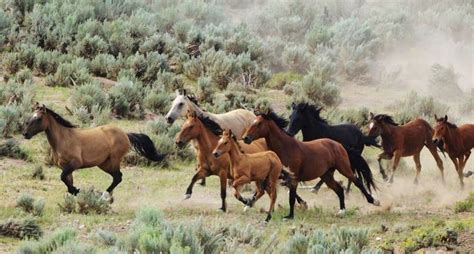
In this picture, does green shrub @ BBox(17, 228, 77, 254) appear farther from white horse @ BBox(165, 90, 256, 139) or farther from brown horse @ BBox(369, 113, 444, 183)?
brown horse @ BBox(369, 113, 444, 183)

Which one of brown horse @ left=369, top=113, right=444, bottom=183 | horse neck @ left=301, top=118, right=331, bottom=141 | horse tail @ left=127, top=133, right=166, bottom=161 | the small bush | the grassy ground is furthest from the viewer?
brown horse @ left=369, top=113, right=444, bottom=183

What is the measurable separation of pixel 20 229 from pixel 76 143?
3.32 m

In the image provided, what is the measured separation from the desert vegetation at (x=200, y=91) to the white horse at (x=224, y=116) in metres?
1.30

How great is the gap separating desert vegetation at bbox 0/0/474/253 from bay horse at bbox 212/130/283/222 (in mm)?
486

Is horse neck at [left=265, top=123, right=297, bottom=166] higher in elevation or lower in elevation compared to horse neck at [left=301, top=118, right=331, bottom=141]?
higher

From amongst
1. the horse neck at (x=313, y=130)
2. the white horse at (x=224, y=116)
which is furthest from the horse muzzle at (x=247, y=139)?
the white horse at (x=224, y=116)

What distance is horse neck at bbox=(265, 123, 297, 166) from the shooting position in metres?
14.7

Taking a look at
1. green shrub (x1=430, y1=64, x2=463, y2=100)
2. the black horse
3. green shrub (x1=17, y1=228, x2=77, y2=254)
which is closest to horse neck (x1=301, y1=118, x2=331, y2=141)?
the black horse

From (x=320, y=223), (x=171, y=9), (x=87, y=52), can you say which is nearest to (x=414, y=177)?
(x=320, y=223)

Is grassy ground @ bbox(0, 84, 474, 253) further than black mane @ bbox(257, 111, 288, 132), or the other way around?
black mane @ bbox(257, 111, 288, 132)

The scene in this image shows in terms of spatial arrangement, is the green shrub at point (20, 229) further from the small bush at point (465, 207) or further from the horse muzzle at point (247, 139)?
the small bush at point (465, 207)

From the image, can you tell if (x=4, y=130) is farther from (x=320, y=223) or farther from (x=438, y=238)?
(x=438, y=238)

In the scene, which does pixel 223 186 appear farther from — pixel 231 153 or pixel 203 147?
pixel 231 153

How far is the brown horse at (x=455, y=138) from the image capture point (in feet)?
63.7
